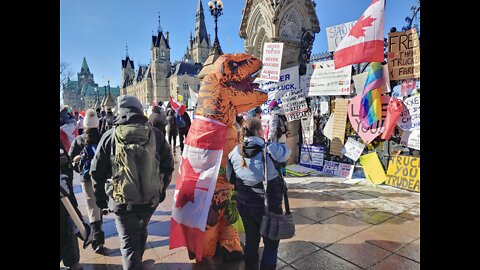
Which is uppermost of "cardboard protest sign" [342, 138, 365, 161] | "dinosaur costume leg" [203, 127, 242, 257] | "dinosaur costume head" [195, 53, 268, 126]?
"dinosaur costume head" [195, 53, 268, 126]

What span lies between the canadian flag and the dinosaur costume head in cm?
299

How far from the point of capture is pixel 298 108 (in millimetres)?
7438

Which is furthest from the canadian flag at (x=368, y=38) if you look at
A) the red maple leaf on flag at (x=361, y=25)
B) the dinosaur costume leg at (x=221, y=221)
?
the dinosaur costume leg at (x=221, y=221)

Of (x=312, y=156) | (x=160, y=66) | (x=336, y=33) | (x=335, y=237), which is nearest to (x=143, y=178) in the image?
(x=335, y=237)

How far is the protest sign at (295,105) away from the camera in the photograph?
24.2 feet

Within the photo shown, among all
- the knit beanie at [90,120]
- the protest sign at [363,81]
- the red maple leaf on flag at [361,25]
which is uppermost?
the red maple leaf on flag at [361,25]

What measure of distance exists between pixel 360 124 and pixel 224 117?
4.07 meters

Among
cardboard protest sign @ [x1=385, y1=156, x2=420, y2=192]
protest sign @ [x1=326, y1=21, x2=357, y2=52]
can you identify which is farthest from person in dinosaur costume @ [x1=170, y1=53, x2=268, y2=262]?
protest sign @ [x1=326, y1=21, x2=357, y2=52]

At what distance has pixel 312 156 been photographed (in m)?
7.48

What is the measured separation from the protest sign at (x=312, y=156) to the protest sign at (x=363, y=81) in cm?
177

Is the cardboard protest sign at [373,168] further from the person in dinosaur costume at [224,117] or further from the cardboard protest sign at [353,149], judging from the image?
the person in dinosaur costume at [224,117]

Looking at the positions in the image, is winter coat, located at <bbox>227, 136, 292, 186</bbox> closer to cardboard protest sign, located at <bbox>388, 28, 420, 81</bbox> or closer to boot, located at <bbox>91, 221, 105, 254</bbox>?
boot, located at <bbox>91, 221, 105, 254</bbox>

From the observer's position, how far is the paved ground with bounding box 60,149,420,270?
10.2 ft
